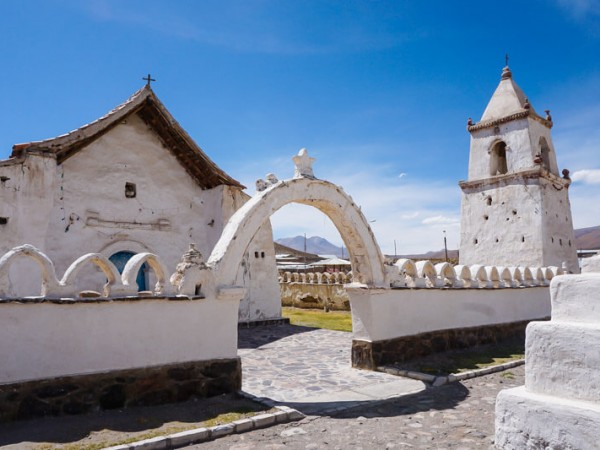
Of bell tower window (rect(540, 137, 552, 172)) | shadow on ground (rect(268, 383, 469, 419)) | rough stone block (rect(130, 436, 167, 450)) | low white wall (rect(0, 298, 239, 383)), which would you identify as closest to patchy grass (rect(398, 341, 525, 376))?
shadow on ground (rect(268, 383, 469, 419))

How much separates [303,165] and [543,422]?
627 cm

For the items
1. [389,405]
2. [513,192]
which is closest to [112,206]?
[389,405]

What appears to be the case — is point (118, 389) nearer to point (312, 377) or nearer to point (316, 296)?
point (312, 377)

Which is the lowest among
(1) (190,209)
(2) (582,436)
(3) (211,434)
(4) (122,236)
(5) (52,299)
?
(3) (211,434)

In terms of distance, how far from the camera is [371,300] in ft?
28.7

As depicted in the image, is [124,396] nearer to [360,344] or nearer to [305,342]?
[360,344]

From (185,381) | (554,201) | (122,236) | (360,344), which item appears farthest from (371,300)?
(554,201)

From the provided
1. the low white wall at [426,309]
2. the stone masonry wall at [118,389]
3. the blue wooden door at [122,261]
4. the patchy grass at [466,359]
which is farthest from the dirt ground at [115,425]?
the blue wooden door at [122,261]

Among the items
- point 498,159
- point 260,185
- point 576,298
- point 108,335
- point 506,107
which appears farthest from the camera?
point 498,159

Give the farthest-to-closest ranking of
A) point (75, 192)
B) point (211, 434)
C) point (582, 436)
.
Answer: point (75, 192) → point (211, 434) → point (582, 436)

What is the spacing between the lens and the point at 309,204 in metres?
8.48

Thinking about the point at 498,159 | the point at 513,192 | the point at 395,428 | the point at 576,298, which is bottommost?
the point at 395,428

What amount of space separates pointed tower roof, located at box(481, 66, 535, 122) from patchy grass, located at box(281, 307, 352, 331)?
11.1 m

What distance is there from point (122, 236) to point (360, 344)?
24.6ft
